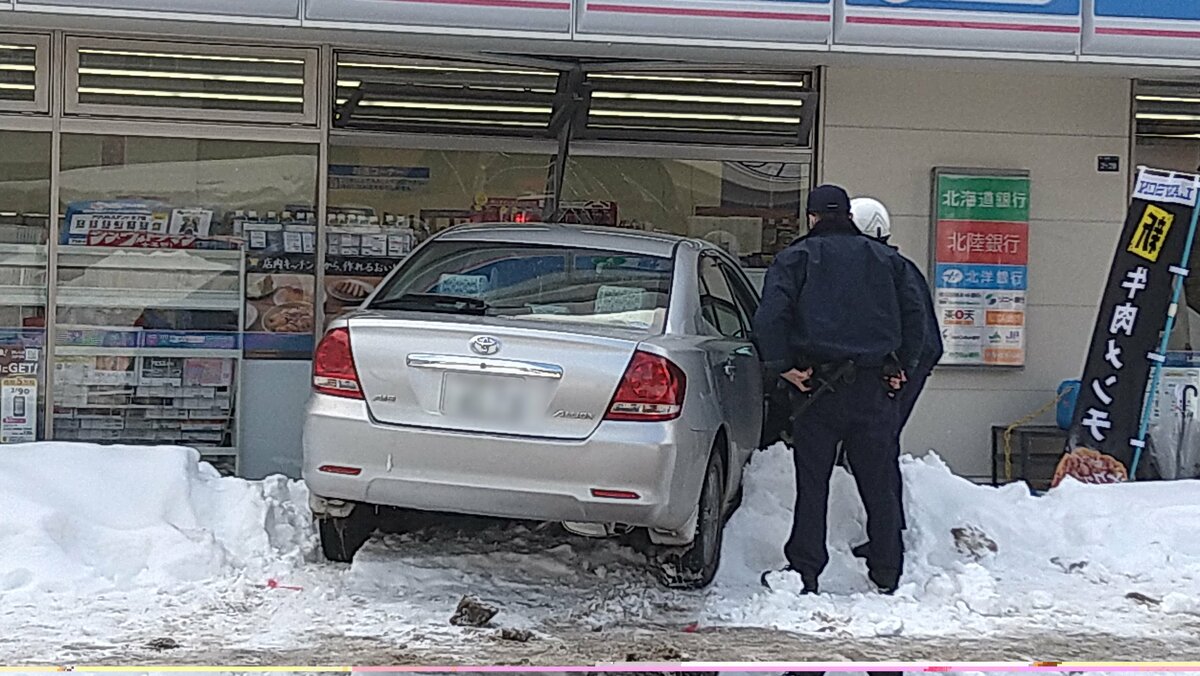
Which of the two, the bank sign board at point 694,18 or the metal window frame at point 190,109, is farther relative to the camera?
the metal window frame at point 190,109

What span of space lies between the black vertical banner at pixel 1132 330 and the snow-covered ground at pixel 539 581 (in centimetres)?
64

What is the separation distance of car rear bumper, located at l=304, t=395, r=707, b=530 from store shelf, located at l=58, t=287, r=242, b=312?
3.72 m

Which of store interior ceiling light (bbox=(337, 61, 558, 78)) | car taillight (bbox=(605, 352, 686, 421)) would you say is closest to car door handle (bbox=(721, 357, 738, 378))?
car taillight (bbox=(605, 352, 686, 421))

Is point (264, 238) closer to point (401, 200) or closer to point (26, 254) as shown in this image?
point (401, 200)

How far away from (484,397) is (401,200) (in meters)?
4.12

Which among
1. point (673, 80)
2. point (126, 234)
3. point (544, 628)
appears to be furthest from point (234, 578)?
point (673, 80)

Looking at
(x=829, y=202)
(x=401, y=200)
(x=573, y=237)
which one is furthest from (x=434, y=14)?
(x=829, y=202)

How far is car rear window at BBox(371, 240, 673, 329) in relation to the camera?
656cm

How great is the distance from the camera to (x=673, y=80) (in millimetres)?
10000

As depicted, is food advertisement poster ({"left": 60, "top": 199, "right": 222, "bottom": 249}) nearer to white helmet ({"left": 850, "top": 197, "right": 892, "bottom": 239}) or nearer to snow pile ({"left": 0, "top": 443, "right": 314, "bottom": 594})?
snow pile ({"left": 0, "top": 443, "right": 314, "bottom": 594})

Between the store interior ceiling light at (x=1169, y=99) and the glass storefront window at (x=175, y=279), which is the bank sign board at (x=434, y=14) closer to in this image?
the glass storefront window at (x=175, y=279)

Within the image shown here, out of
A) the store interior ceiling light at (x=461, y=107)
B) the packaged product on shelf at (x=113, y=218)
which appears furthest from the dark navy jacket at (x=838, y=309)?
the packaged product on shelf at (x=113, y=218)

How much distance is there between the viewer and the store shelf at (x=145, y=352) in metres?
9.37

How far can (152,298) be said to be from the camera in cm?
945
